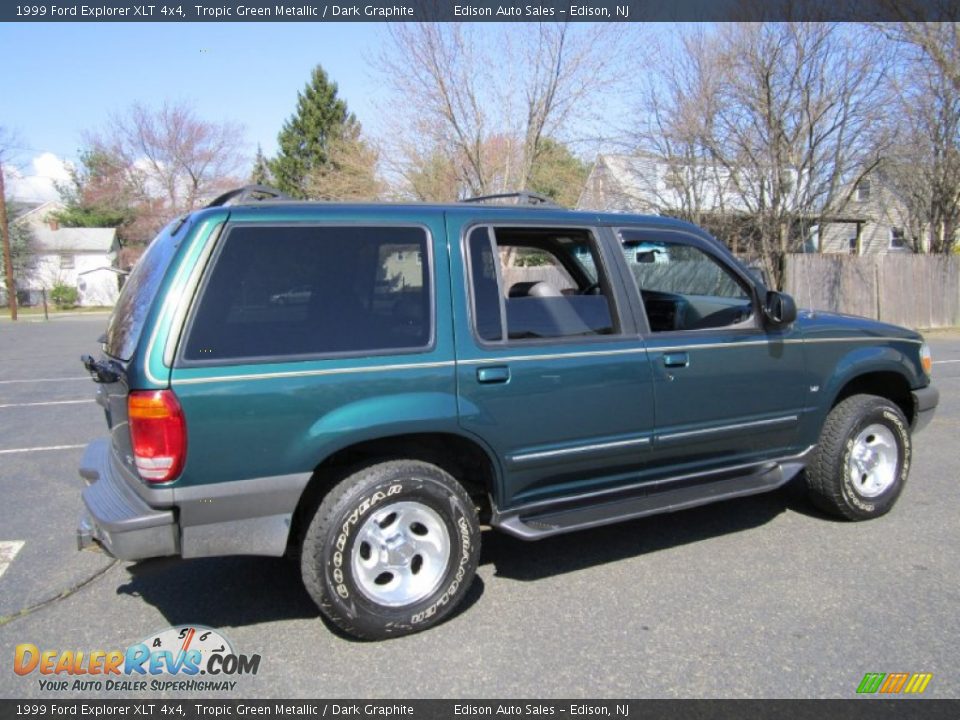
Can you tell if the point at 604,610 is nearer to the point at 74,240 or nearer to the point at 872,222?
the point at 872,222

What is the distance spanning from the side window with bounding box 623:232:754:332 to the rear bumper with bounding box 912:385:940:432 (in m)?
1.57

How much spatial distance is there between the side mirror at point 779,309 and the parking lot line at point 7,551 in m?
4.52

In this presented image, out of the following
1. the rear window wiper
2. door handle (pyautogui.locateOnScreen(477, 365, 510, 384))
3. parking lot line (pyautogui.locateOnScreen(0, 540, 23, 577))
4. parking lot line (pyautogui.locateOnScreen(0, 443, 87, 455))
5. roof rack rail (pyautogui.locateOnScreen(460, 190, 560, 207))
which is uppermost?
roof rack rail (pyautogui.locateOnScreen(460, 190, 560, 207))

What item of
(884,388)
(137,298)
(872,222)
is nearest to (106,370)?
(137,298)

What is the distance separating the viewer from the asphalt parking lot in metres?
2.89

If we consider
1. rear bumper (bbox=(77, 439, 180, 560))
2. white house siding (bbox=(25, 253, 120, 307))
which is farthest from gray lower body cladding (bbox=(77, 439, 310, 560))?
white house siding (bbox=(25, 253, 120, 307))

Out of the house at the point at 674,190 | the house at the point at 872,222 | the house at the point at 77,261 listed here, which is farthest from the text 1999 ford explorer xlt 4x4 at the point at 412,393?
the house at the point at 77,261

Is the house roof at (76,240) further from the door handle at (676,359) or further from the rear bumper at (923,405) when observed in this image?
the rear bumper at (923,405)

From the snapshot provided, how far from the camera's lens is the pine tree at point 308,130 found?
124ft

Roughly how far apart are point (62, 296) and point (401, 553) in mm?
42718

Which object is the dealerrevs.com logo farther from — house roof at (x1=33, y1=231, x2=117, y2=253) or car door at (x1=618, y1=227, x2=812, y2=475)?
house roof at (x1=33, y1=231, x2=117, y2=253)

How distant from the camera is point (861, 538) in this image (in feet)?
14.0

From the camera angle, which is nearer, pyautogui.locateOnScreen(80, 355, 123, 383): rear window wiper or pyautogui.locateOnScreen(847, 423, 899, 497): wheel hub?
pyautogui.locateOnScreen(80, 355, 123, 383): rear window wiper

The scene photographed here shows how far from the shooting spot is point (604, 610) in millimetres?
3445
